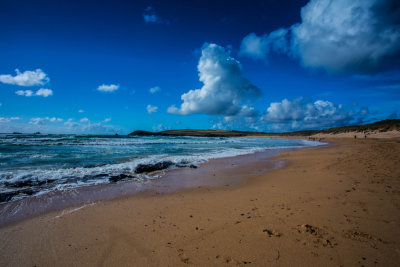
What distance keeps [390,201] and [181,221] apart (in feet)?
17.0

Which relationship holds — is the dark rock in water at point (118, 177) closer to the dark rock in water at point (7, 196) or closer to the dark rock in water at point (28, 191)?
the dark rock in water at point (28, 191)

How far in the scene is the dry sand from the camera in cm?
267

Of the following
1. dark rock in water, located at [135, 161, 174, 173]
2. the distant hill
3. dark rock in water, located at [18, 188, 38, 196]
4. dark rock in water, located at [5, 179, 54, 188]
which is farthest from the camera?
the distant hill

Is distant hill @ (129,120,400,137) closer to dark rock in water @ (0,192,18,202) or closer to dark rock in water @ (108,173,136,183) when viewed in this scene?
dark rock in water @ (108,173,136,183)

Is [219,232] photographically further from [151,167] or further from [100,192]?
[151,167]

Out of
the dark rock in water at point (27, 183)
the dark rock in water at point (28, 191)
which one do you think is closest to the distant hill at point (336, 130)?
the dark rock in water at point (27, 183)

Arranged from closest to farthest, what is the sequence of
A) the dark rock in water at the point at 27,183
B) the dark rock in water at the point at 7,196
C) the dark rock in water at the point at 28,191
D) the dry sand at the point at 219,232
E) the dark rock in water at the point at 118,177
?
the dry sand at the point at 219,232
the dark rock in water at the point at 7,196
the dark rock in water at the point at 28,191
the dark rock in water at the point at 27,183
the dark rock in water at the point at 118,177

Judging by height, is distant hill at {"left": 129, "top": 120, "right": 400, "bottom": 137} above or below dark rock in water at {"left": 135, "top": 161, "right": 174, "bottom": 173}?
above

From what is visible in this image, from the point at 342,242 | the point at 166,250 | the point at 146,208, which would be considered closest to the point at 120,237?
the point at 166,250

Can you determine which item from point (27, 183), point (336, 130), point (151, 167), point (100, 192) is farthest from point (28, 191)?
point (336, 130)

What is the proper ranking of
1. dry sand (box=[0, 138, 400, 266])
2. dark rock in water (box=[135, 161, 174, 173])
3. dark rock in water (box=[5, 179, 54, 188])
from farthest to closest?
dark rock in water (box=[135, 161, 174, 173]), dark rock in water (box=[5, 179, 54, 188]), dry sand (box=[0, 138, 400, 266])

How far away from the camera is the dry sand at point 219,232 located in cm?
267

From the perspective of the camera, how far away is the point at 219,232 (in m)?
3.36

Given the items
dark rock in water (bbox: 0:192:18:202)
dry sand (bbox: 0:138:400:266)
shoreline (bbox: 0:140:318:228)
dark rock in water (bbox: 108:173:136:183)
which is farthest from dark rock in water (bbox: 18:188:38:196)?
dark rock in water (bbox: 108:173:136:183)
